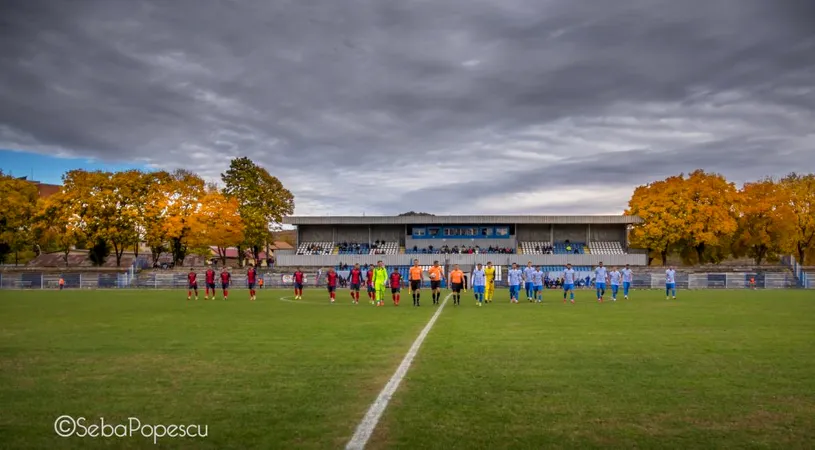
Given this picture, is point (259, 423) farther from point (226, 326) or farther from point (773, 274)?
point (773, 274)

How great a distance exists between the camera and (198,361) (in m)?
11.6

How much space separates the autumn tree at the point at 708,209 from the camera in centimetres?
7081

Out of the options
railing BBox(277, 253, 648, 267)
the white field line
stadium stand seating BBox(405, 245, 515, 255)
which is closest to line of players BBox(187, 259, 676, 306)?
the white field line

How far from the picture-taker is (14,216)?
240 ft

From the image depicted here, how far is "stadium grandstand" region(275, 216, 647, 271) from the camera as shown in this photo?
74.2m

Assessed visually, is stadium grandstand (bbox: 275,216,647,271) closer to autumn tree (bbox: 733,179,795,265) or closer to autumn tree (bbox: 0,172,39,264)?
autumn tree (bbox: 733,179,795,265)

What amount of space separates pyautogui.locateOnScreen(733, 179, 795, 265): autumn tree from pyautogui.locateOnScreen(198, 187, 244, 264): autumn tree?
55.9m

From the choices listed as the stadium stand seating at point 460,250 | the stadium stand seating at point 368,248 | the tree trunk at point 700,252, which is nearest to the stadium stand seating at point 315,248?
the stadium stand seating at point 368,248

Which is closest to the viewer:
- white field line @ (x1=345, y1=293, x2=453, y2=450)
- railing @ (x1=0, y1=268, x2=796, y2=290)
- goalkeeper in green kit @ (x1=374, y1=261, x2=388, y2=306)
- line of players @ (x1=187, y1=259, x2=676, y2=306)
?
white field line @ (x1=345, y1=293, x2=453, y2=450)

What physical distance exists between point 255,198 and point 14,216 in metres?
26.2

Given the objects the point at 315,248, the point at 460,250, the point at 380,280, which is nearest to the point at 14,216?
the point at 315,248

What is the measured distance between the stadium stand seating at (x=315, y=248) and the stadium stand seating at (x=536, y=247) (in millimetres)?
22156

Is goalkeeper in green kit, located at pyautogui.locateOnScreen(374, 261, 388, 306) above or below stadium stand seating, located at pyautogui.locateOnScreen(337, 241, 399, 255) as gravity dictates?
below

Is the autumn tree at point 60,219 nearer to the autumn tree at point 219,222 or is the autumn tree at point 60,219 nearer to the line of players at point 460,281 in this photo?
the autumn tree at point 219,222
